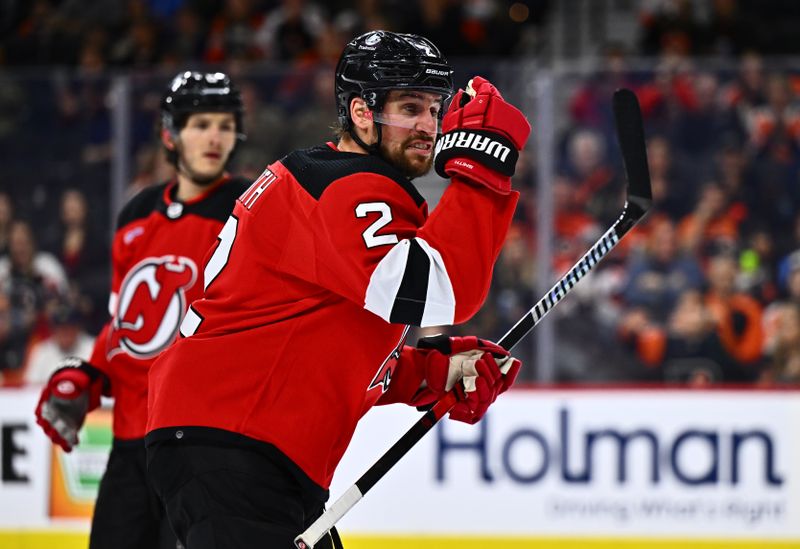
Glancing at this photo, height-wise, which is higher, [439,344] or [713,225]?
[713,225]

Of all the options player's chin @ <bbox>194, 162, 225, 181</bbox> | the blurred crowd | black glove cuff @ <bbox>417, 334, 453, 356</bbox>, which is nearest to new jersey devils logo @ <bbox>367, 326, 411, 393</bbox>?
black glove cuff @ <bbox>417, 334, 453, 356</bbox>

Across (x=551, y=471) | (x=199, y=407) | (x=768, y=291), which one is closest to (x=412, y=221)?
(x=199, y=407)

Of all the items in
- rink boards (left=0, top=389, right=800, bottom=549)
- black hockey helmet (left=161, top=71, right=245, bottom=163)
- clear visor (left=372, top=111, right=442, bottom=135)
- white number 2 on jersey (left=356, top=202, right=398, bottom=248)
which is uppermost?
black hockey helmet (left=161, top=71, right=245, bottom=163)

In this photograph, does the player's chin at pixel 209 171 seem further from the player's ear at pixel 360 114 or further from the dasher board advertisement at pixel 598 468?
the dasher board advertisement at pixel 598 468

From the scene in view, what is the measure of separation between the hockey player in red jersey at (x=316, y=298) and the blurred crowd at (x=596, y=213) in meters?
3.46

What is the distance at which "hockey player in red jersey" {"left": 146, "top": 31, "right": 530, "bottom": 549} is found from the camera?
227 cm

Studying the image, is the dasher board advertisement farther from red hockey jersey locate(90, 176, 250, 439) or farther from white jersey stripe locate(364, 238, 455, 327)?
white jersey stripe locate(364, 238, 455, 327)

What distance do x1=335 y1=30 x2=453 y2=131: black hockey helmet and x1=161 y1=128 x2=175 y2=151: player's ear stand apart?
47.2 inches

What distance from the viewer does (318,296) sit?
2348 mm

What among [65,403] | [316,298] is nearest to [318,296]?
[316,298]

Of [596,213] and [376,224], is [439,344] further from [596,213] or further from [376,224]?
[596,213]

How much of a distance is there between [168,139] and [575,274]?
4.68ft

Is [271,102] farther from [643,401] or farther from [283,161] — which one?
[283,161]

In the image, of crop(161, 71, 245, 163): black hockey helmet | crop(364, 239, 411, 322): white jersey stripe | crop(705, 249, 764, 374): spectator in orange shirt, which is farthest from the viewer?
crop(705, 249, 764, 374): spectator in orange shirt
